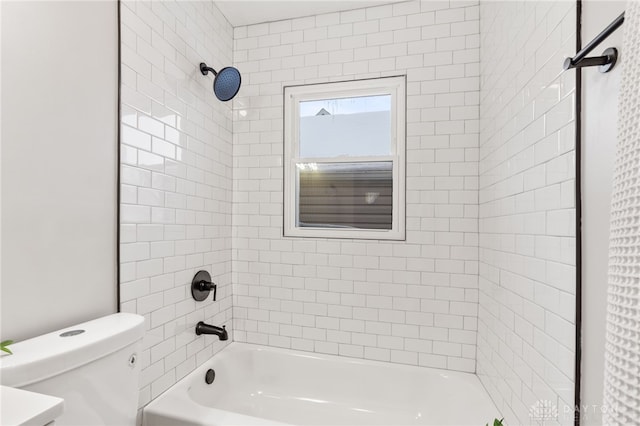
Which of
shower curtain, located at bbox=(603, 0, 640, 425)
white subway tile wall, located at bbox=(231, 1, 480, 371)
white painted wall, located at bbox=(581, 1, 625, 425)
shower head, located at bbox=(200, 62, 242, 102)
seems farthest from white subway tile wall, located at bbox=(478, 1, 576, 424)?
shower head, located at bbox=(200, 62, 242, 102)

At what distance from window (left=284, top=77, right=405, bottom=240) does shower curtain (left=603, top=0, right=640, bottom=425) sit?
1570mm

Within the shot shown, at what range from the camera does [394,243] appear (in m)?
2.06

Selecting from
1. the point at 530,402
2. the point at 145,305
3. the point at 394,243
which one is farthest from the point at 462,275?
the point at 145,305

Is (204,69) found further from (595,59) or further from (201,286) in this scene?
(595,59)

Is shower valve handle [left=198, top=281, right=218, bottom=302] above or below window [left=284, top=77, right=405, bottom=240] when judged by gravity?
below

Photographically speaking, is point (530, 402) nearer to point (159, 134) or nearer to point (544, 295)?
point (544, 295)

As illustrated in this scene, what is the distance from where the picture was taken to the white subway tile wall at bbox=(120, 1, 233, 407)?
1435 mm

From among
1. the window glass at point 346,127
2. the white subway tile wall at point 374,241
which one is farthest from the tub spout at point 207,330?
the window glass at point 346,127

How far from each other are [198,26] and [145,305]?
1575mm

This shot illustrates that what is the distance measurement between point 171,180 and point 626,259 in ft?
5.63

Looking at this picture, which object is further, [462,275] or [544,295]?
[462,275]

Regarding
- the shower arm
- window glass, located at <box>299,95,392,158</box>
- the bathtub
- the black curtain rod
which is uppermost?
the shower arm

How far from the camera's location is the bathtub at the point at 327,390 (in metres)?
1.84

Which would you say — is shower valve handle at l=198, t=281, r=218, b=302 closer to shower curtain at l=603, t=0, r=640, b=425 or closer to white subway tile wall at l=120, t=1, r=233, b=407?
white subway tile wall at l=120, t=1, r=233, b=407
